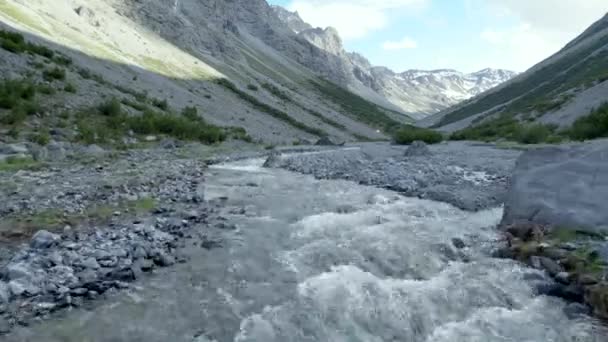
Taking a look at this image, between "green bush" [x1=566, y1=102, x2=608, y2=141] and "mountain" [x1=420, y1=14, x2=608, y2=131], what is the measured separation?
7306mm

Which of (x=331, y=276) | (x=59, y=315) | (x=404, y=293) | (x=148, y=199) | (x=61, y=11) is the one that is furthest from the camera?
(x=61, y=11)

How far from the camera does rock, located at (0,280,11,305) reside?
8633 millimetres

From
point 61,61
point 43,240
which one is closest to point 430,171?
point 43,240

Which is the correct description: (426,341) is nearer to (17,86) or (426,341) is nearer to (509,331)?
(509,331)

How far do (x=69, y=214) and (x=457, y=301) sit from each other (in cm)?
1123

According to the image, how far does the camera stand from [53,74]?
30562mm

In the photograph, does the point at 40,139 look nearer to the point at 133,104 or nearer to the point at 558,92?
the point at 133,104

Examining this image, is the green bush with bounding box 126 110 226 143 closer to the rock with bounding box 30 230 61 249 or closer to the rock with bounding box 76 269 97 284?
the rock with bounding box 30 230 61 249

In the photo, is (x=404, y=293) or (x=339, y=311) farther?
(x=404, y=293)

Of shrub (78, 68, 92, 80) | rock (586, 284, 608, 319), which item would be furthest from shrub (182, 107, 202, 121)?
rock (586, 284, 608, 319)

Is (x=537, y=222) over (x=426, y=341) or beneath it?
over

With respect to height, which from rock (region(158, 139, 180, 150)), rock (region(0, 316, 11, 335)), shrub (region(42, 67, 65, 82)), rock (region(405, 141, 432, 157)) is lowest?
rock (region(158, 139, 180, 150))

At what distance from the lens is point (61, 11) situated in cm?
6494

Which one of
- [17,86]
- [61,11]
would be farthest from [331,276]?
[61,11]
